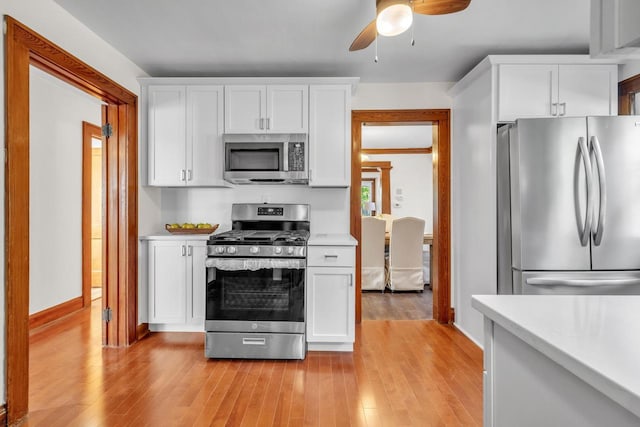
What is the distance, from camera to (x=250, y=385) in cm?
236

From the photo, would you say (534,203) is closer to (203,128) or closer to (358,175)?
(358,175)

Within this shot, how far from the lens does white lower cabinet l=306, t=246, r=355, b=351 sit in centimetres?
285

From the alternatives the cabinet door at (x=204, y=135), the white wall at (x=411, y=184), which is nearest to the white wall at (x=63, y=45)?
the cabinet door at (x=204, y=135)

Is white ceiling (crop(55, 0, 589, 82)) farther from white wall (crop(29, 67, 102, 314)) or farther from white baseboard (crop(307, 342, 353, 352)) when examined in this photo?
white baseboard (crop(307, 342, 353, 352))

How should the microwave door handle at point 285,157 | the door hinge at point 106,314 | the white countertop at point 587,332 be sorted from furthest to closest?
1. the microwave door handle at point 285,157
2. the door hinge at point 106,314
3. the white countertop at point 587,332

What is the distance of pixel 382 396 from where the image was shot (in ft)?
7.27

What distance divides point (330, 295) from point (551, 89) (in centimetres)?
230

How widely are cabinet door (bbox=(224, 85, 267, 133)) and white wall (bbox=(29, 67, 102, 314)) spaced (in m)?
1.76

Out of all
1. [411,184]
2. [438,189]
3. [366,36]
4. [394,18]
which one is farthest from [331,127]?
[411,184]

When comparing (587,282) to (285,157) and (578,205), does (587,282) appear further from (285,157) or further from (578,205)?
(285,157)

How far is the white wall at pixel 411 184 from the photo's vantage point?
8.36 metres

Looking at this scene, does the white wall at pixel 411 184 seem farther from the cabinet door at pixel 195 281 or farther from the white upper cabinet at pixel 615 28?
the white upper cabinet at pixel 615 28

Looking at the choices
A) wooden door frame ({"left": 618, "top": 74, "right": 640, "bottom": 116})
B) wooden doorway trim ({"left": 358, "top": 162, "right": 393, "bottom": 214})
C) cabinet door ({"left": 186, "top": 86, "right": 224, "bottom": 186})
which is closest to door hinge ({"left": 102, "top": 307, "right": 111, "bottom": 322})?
cabinet door ({"left": 186, "top": 86, "right": 224, "bottom": 186})

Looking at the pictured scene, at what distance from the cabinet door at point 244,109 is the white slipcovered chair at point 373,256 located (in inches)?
84.4
